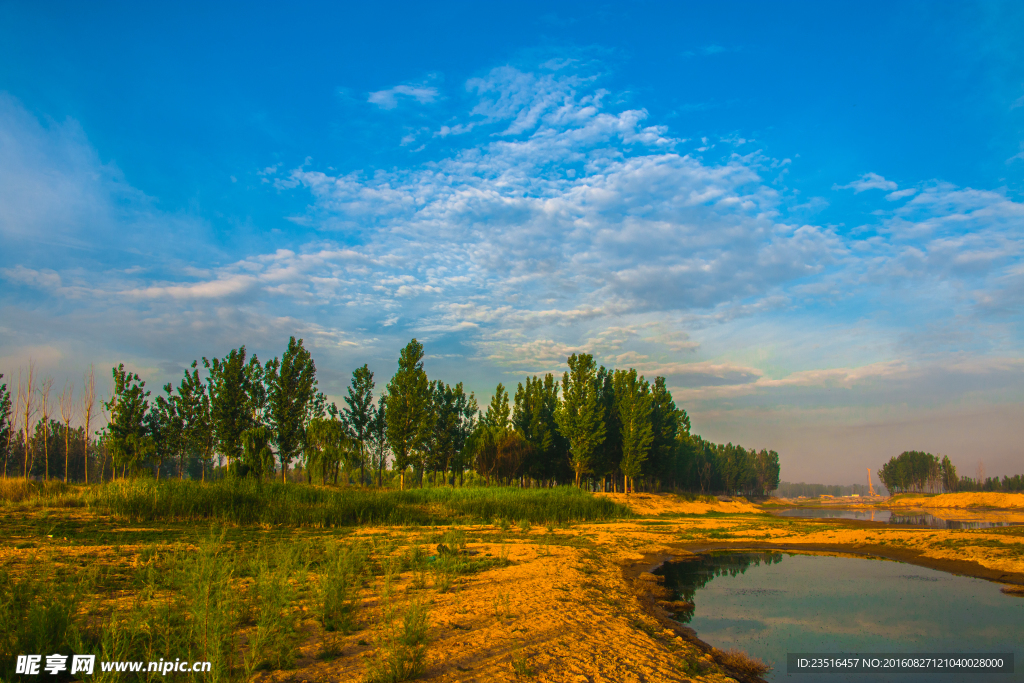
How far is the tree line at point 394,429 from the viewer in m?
42.7

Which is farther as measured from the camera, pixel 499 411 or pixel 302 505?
pixel 499 411

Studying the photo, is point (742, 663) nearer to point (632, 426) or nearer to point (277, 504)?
point (277, 504)

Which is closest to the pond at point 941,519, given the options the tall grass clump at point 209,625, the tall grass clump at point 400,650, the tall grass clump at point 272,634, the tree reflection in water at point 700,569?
the tree reflection in water at point 700,569

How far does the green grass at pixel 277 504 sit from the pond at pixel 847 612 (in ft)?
35.2

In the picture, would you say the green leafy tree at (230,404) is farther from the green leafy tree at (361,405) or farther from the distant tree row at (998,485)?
the distant tree row at (998,485)

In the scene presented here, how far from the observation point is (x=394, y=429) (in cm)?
4484

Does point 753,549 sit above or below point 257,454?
below

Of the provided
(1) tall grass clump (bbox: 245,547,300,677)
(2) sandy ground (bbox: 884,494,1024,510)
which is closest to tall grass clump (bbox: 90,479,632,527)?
(1) tall grass clump (bbox: 245,547,300,677)

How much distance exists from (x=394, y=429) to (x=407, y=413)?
1.82m

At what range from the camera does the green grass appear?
18.0 meters

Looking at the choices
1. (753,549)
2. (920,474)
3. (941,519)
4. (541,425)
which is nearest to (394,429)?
(541,425)

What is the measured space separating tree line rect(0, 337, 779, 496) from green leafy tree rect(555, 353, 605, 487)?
113 mm

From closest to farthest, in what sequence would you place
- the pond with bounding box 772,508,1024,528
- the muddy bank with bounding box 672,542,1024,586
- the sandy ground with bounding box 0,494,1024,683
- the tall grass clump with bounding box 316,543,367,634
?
the sandy ground with bounding box 0,494,1024,683
the tall grass clump with bounding box 316,543,367,634
the muddy bank with bounding box 672,542,1024,586
the pond with bounding box 772,508,1024,528

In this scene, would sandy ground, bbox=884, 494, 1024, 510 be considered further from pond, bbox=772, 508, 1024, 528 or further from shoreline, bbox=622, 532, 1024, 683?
shoreline, bbox=622, 532, 1024, 683
